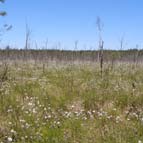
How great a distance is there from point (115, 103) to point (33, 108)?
2188mm

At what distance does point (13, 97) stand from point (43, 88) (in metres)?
1.92

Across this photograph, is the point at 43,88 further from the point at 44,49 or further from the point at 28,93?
the point at 44,49

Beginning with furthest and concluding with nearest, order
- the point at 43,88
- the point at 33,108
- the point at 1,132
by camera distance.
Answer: the point at 43,88, the point at 33,108, the point at 1,132

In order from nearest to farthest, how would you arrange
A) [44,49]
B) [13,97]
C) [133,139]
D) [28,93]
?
[133,139] < [13,97] < [28,93] < [44,49]

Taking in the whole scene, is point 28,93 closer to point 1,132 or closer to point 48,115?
point 48,115

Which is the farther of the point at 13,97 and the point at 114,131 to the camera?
the point at 13,97

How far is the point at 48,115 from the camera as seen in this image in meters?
7.77

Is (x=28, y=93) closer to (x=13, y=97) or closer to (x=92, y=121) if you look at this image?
(x=13, y=97)

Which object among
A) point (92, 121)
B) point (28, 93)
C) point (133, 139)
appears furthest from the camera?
point (28, 93)

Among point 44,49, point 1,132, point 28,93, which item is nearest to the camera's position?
point 1,132

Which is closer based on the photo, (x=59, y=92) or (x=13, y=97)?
(x=13, y=97)

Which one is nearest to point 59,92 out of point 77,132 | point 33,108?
point 33,108

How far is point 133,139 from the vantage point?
6184 millimetres

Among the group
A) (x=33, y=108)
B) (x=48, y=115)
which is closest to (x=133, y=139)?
(x=48, y=115)
